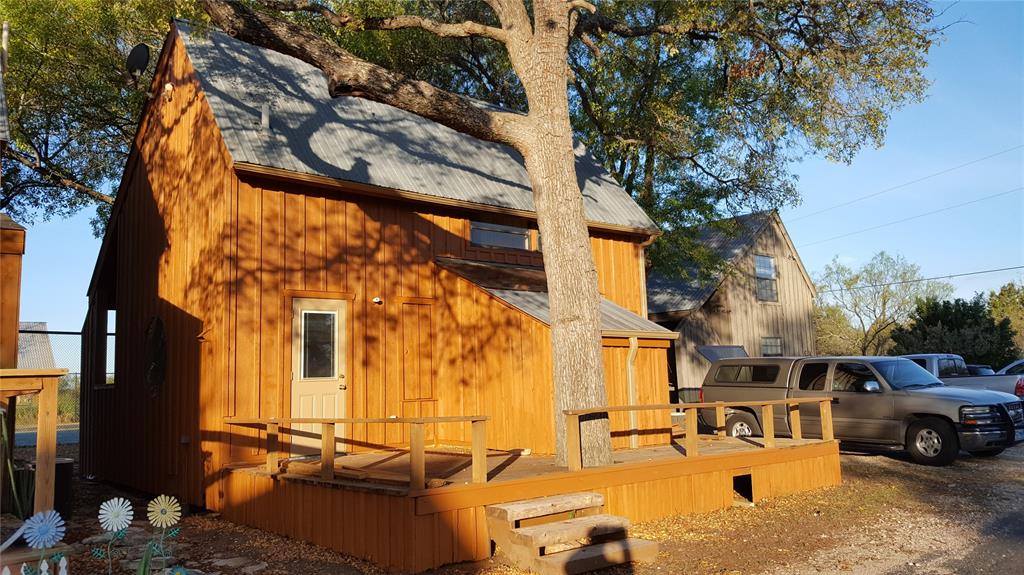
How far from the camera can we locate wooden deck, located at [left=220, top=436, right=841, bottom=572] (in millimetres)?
6969

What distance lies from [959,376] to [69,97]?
23.0 meters

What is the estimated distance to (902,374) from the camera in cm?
1307

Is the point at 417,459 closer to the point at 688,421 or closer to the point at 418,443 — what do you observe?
the point at 418,443

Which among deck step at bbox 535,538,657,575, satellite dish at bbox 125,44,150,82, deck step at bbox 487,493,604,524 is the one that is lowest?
deck step at bbox 535,538,657,575

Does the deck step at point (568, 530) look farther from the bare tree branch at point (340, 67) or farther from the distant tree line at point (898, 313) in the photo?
the distant tree line at point (898, 313)

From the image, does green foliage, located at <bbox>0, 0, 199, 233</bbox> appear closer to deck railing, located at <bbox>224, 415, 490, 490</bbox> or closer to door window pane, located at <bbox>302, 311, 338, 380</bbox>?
door window pane, located at <bbox>302, 311, 338, 380</bbox>

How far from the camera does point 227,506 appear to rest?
31.2 ft

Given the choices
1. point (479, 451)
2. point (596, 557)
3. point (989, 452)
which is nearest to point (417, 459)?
point (479, 451)

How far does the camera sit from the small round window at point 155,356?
37.5 ft

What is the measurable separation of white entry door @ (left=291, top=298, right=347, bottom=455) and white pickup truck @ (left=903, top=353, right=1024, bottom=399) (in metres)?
12.3

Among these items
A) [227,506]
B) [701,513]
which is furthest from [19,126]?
[701,513]

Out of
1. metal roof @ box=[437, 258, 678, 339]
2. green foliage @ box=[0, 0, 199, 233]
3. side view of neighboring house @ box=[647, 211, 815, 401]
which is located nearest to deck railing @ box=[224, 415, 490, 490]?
metal roof @ box=[437, 258, 678, 339]

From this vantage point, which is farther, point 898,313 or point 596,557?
point 898,313

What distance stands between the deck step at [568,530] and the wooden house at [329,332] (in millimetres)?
482
